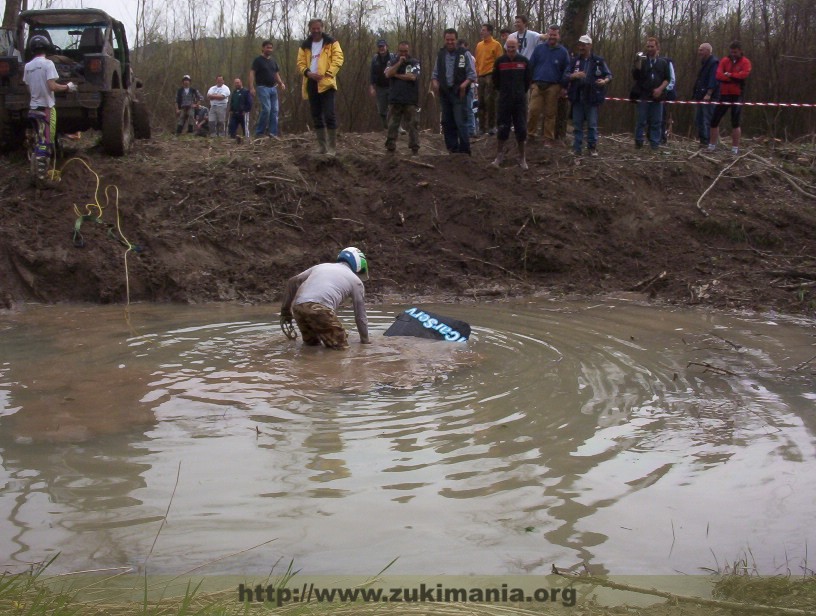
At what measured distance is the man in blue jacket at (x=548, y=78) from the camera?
1452 centimetres

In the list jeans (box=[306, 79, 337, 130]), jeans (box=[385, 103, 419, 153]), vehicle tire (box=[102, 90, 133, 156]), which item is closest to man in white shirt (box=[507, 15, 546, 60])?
jeans (box=[385, 103, 419, 153])

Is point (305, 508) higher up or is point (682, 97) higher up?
point (682, 97)

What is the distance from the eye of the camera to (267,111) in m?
17.4

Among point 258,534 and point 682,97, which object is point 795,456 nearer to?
point 258,534

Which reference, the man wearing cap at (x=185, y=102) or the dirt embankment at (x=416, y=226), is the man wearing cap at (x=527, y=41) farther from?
the man wearing cap at (x=185, y=102)

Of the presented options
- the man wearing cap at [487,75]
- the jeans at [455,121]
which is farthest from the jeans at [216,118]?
the jeans at [455,121]

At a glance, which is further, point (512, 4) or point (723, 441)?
point (512, 4)

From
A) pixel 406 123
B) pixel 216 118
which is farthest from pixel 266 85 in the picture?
pixel 216 118

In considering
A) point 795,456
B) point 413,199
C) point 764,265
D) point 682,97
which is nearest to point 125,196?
point 413,199

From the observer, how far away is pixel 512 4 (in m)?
21.9

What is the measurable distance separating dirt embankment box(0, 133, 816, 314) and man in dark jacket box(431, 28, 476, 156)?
2.20ft

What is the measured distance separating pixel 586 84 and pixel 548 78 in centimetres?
63

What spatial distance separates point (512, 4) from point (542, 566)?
1953cm

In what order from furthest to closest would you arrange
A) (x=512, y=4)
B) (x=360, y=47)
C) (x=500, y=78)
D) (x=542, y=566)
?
(x=360, y=47), (x=512, y=4), (x=500, y=78), (x=542, y=566)
